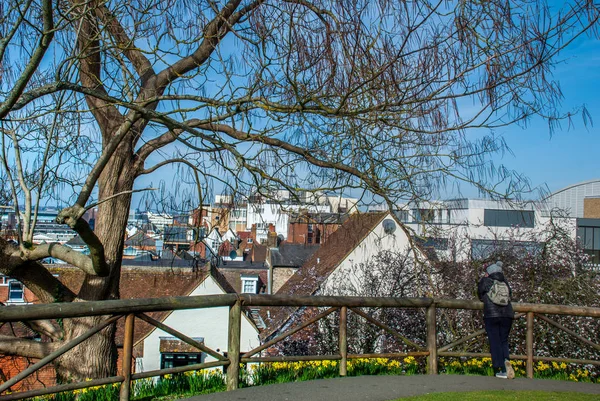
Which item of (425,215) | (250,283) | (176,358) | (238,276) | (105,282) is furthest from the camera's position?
(238,276)

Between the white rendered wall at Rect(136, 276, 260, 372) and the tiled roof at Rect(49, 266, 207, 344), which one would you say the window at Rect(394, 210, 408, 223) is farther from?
the tiled roof at Rect(49, 266, 207, 344)

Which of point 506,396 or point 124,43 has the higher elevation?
point 124,43

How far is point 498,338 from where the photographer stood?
8.69 meters

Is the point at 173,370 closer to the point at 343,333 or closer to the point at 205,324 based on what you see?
the point at 343,333

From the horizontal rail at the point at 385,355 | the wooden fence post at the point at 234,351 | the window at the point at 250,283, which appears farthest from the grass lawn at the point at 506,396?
the window at the point at 250,283

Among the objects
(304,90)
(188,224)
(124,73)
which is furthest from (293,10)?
(188,224)

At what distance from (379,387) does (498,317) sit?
2095mm

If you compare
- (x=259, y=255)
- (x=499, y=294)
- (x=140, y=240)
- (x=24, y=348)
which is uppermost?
(x=259, y=255)

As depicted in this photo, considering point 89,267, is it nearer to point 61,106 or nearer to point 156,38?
point 61,106

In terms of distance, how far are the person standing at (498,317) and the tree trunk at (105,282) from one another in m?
5.42

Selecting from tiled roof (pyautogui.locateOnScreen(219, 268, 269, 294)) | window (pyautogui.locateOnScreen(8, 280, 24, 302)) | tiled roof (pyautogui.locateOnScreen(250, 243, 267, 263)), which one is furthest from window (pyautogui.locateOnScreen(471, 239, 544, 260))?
tiled roof (pyautogui.locateOnScreen(250, 243, 267, 263))

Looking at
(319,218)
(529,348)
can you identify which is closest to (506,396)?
(529,348)

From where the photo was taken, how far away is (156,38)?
806 cm

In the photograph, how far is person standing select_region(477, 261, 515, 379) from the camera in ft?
28.3
